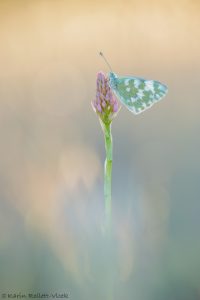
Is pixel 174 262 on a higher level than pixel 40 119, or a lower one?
lower

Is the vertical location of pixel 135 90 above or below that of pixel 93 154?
above

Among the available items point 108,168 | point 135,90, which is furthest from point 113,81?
point 108,168

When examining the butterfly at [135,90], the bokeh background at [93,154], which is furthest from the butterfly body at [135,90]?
the bokeh background at [93,154]

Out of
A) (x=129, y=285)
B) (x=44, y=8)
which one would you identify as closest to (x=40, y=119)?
(x=44, y=8)

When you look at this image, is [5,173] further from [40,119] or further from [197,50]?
[197,50]

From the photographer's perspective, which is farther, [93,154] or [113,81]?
[93,154]

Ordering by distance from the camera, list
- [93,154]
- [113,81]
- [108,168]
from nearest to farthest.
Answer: [108,168], [113,81], [93,154]

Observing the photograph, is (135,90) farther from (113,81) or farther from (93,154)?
Answer: (93,154)

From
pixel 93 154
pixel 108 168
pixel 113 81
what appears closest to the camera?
pixel 108 168
